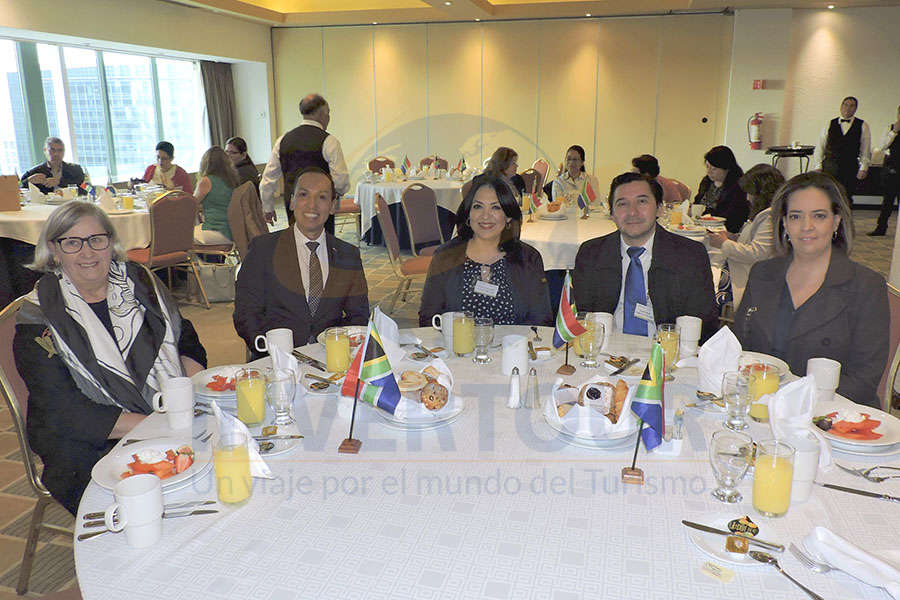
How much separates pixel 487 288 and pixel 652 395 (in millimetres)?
1489

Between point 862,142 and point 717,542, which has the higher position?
point 862,142

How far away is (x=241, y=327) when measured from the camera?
2.82 meters

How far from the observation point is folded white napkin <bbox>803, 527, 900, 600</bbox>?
40.9 inches

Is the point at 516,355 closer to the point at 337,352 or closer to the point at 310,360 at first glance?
the point at 337,352

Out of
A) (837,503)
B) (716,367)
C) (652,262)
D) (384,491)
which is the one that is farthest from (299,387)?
(652,262)

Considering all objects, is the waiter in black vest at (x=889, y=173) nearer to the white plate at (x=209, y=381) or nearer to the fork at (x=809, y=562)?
the fork at (x=809, y=562)

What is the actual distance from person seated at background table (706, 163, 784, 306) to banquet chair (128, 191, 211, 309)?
156 inches

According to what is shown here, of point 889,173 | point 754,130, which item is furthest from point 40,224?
point 889,173

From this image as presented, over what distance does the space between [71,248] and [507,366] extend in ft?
4.63

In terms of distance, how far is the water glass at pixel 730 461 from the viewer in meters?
1.32

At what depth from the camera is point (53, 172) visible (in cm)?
712

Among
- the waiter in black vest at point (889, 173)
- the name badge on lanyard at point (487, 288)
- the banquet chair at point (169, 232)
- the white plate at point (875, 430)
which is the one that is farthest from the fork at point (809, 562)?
the waiter in black vest at point (889, 173)

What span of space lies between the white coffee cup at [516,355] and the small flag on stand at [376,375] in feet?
1.72

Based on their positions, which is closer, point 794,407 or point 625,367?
point 794,407
